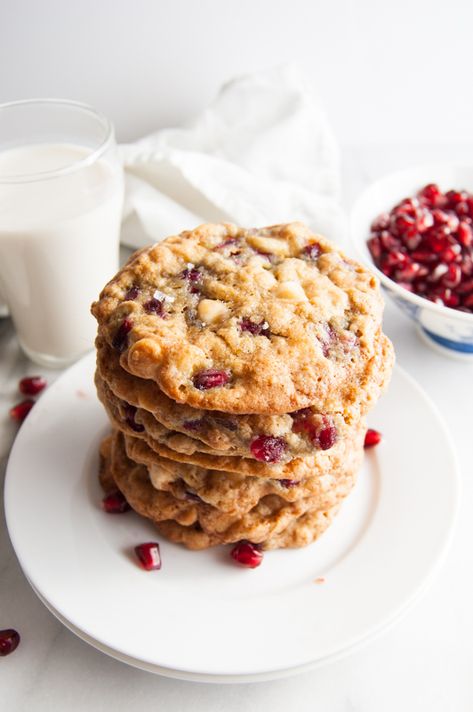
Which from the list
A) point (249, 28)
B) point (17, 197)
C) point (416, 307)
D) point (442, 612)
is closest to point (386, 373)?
point (442, 612)

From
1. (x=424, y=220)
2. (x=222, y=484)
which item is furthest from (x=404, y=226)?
(x=222, y=484)

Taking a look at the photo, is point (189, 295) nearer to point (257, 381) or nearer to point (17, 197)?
point (257, 381)

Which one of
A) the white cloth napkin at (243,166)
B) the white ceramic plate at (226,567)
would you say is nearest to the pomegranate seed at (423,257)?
the white cloth napkin at (243,166)

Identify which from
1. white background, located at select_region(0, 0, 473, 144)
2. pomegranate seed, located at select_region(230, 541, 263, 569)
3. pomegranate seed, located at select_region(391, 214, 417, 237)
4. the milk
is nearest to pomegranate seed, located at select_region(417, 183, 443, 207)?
pomegranate seed, located at select_region(391, 214, 417, 237)

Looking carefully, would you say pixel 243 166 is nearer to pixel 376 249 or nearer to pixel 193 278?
pixel 376 249

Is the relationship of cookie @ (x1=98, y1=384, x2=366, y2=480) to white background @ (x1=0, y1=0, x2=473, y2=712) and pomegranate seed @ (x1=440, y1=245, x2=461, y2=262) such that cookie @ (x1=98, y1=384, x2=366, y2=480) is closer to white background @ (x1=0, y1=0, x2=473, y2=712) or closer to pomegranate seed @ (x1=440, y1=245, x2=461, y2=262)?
white background @ (x1=0, y1=0, x2=473, y2=712)

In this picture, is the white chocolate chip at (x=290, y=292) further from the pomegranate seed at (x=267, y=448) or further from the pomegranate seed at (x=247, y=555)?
the pomegranate seed at (x=247, y=555)
